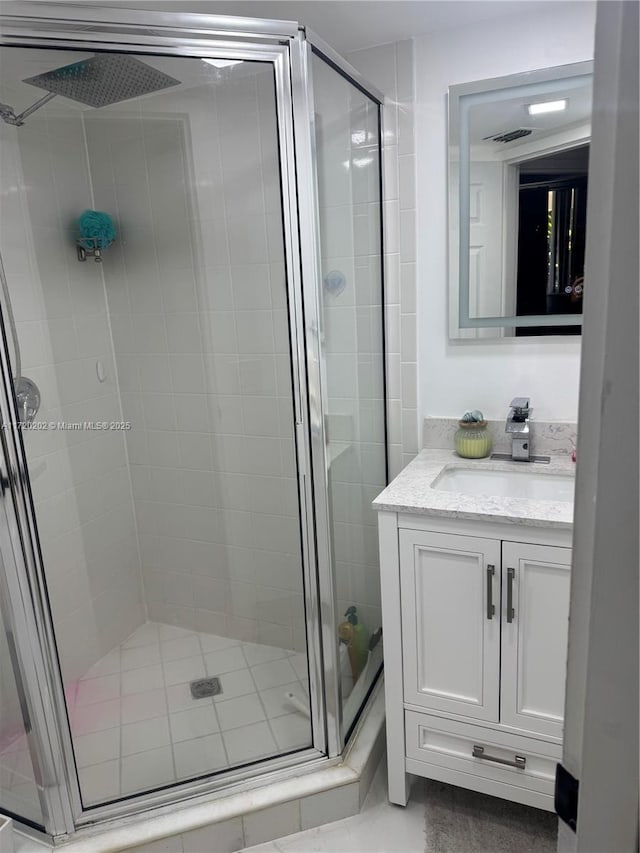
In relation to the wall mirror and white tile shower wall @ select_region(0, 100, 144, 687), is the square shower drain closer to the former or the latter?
white tile shower wall @ select_region(0, 100, 144, 687)

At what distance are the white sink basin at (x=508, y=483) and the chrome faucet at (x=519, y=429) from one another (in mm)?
60

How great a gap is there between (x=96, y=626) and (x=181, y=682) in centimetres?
36

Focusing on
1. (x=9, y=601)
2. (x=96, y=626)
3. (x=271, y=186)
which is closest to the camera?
(x=9, y=601)

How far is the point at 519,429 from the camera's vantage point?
1.77 meters

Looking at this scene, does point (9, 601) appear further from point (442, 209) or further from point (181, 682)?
point (442, 209)

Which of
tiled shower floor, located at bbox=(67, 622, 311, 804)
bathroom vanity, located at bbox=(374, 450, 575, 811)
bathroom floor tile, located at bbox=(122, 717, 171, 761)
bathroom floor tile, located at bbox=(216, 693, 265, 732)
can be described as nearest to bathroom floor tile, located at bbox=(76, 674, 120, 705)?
tiled shower floor, located at bbox=(67, 622, 311, 804)

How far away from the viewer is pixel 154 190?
1826mm

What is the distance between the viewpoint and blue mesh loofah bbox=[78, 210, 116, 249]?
5.96ft

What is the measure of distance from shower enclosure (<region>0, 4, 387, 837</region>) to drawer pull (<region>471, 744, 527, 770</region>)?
411mm

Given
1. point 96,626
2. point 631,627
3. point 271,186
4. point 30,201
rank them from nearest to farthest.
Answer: point 631,627 → point 271,186 → point 30,201 → point 96,626

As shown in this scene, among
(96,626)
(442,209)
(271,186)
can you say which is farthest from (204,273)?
(96,626)

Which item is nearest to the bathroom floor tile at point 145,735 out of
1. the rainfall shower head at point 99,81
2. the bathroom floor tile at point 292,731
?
the bathroom floor tile at point 292,731

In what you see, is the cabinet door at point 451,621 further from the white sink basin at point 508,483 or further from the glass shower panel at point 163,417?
the glass shower panel at point 163,417

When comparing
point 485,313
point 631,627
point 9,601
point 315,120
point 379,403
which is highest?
point 315,120
